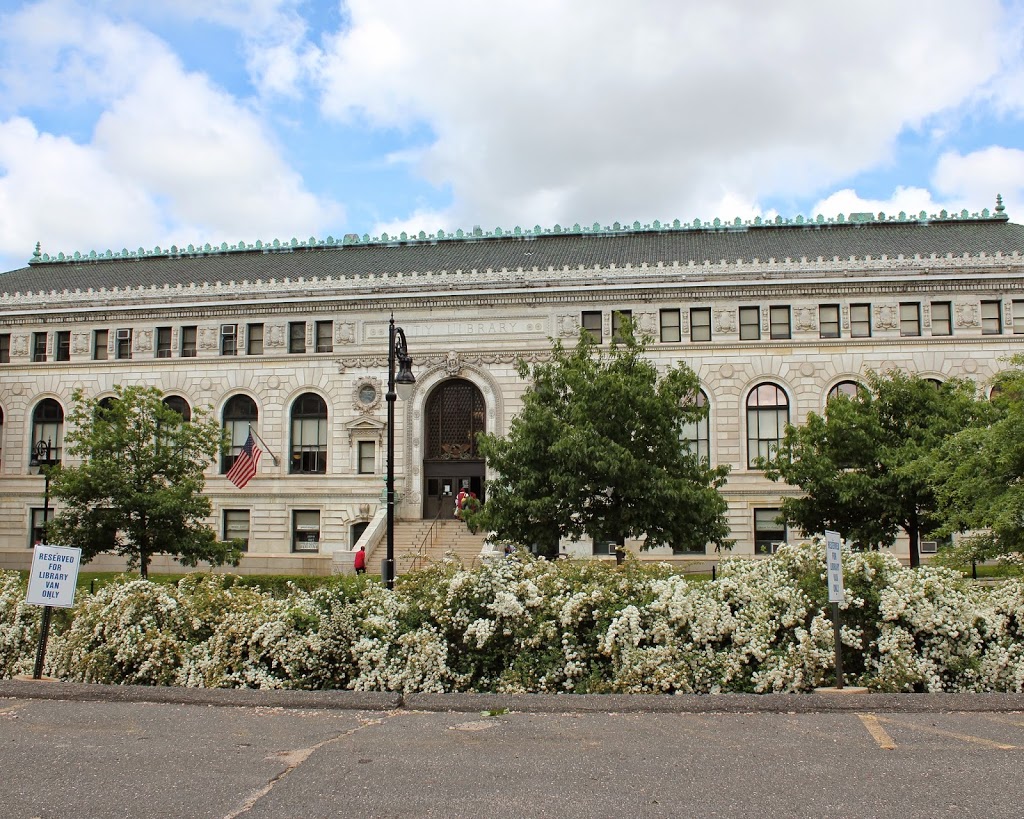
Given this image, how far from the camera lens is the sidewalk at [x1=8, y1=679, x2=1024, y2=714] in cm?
1036

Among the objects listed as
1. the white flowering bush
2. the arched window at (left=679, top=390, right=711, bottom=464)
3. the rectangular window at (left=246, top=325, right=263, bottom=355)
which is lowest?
the white flowering bush

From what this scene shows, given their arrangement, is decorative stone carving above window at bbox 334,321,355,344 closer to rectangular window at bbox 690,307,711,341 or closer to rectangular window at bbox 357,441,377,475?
rectangular window at bbox 357,441,377,475

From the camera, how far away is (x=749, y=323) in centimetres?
3872

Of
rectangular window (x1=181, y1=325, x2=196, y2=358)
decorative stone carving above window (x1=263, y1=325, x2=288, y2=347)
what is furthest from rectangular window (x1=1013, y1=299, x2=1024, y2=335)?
rectangular window (x1=181, y1=325, x2=196, y2=358)

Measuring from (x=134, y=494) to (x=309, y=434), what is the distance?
13.2 m

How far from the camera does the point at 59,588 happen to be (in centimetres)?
1252

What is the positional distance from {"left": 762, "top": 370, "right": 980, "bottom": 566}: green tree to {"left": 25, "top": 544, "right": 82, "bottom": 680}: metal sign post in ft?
71.5

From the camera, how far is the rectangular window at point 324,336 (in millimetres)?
41031

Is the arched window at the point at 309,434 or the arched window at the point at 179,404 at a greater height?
the arched window at the point at 179,404

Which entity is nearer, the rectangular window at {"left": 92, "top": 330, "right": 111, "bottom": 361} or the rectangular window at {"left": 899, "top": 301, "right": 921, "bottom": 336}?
the rectangular window at {"left": 899, "top": 301, "right": 921, "bottom": 336}

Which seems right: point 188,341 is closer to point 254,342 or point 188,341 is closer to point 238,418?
point 254,342

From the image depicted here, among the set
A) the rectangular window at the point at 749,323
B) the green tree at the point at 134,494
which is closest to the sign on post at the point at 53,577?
the green tree at the point at 134,494

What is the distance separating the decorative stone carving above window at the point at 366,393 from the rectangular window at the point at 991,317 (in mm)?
25896

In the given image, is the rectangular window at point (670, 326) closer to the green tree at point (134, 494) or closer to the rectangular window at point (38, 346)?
the green tree at point (134, 494)
